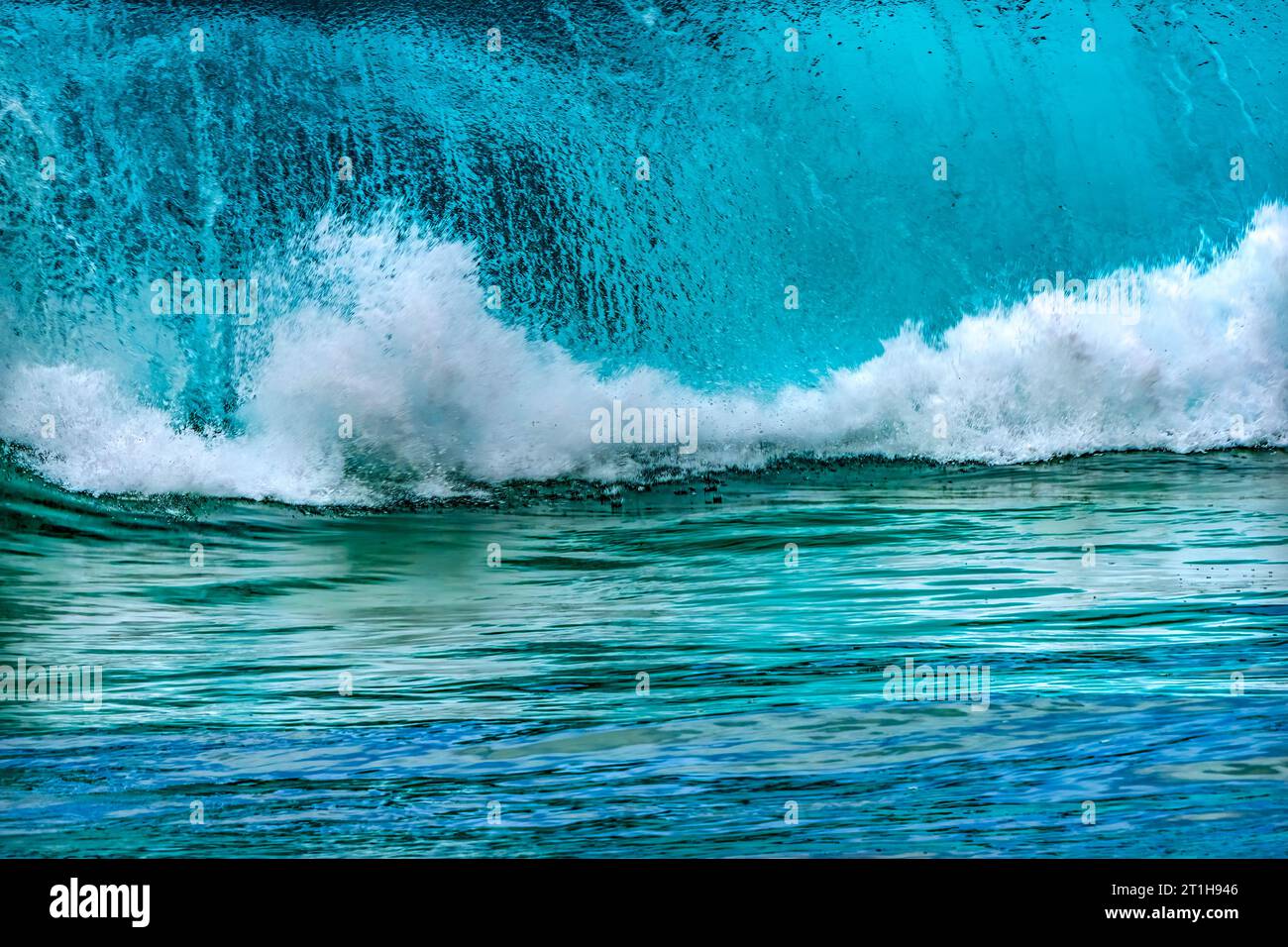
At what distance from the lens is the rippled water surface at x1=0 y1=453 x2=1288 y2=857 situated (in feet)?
12.4

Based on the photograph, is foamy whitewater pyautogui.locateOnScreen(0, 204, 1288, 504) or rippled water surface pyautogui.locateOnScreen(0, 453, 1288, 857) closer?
rippled water surface pyautogui.locateOnScreen(0, 453, 1288, 857)

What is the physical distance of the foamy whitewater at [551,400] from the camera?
33.6ft

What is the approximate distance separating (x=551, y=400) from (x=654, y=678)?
597 cm

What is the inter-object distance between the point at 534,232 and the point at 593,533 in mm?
4742

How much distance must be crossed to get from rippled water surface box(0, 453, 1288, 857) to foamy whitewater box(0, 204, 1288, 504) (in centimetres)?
89

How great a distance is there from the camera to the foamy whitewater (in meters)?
10.2

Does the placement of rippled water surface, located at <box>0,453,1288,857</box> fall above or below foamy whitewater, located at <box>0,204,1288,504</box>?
below

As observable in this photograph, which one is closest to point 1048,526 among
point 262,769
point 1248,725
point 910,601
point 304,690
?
point 910,601

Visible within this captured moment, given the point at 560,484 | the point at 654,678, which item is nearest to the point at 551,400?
the point at 560,484

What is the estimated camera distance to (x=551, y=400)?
435 inches

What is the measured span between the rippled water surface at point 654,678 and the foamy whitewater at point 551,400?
2.92 feet

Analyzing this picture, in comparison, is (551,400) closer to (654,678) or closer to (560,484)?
(560,484)

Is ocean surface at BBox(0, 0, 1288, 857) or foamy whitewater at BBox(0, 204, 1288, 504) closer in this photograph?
ocean surface at BBox(0, 0, 1288, 857)

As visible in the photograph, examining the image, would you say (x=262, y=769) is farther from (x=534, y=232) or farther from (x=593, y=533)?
(x=534, y=232)
